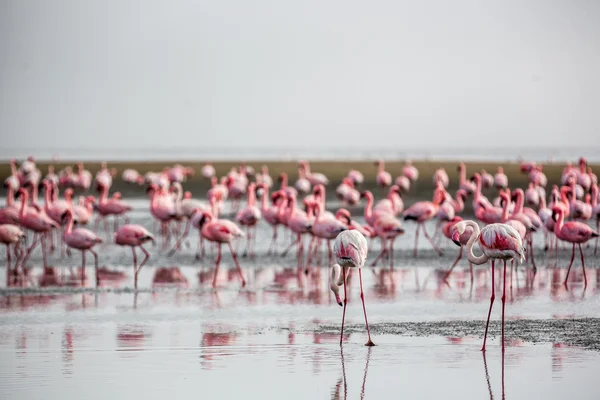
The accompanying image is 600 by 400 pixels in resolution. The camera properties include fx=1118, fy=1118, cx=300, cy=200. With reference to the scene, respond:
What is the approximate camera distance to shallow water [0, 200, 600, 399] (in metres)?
8.95

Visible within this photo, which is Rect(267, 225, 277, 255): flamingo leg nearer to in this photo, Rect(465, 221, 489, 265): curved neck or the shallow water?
the shallow water

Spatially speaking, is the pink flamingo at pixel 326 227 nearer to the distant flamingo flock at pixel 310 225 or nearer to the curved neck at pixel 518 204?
the distant flamingo flock at pixel 310 225

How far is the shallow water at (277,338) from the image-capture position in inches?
352

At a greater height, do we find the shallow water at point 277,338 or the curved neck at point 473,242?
the curved neck at point 473,242

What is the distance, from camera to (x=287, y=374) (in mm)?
9367

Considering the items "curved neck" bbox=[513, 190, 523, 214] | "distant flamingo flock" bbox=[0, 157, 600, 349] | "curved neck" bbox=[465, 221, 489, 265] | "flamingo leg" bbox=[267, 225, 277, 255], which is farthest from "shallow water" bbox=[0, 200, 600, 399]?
"flamingo leg" bbox=[267, 225, 277, 255]

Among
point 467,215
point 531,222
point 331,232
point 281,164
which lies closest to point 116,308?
point 331,232

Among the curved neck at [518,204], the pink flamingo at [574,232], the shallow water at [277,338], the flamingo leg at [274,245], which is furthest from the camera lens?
the flamingo leg at [274,245]

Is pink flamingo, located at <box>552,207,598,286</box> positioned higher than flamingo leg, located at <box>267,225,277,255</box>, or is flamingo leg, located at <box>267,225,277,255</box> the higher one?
pink flamingo, located at <box>552,207,598,286</box>

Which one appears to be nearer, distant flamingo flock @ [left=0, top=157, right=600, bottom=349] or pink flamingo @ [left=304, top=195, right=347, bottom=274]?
distant flamingo flock @ [left=0, top=157, right=600, bottom=349]

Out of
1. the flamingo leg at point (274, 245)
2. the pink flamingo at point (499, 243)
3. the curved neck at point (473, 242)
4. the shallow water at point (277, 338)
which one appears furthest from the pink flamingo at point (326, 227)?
the pink flamingo at point (499, 243)

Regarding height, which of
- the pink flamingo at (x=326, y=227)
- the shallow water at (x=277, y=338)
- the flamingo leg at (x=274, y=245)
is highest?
the pink flamingo at (x=326, y=227)

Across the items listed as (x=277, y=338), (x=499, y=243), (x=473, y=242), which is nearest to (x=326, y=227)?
(x=277, y=338)

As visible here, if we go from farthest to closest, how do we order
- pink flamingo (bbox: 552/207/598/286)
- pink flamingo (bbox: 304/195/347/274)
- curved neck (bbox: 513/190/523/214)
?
curved neck (bbox: 513/190/523/214)
pink flamingo (bbox: 304/195/347/274)
pink flamingo (bbox: 552/207/598/286)
